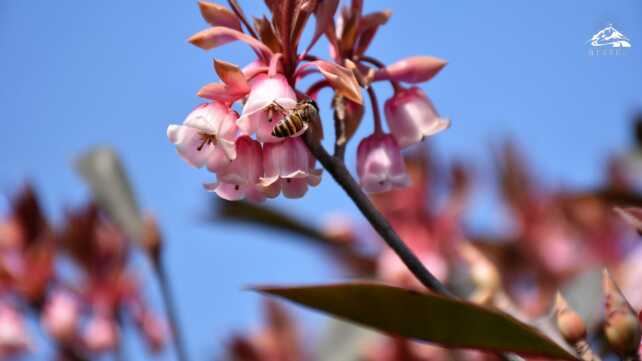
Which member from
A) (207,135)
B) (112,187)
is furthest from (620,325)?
(112,187)

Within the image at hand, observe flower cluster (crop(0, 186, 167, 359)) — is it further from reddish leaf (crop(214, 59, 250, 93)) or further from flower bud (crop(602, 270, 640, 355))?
flower bud (crop(602, 270, 640, 355))

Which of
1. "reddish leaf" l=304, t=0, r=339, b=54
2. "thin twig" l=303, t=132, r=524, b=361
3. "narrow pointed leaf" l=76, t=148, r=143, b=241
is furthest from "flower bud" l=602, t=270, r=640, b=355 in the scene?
"narrow pointed leaf" l=76, t=148, r=143, b=241

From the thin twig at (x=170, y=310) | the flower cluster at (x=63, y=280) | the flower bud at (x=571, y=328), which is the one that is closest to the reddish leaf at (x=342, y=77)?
the flower bud at (x=571, y=328)

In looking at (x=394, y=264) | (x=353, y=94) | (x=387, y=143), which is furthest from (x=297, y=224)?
(x=353, y=94)

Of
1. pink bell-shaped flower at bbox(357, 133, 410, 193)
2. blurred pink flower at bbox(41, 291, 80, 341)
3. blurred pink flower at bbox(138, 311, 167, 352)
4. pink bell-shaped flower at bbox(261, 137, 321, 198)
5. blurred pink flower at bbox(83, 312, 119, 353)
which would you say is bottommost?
blurred pink flower at bbox(138, 311, 167, 352)

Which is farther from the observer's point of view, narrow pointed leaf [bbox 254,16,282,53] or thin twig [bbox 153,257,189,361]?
thin twig [bbox 153,257,189,361]

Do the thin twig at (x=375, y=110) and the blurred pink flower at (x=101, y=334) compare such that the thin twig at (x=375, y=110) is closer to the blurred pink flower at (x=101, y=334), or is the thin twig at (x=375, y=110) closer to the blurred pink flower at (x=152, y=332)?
the blurred pink flower at (x=101, y=334)
